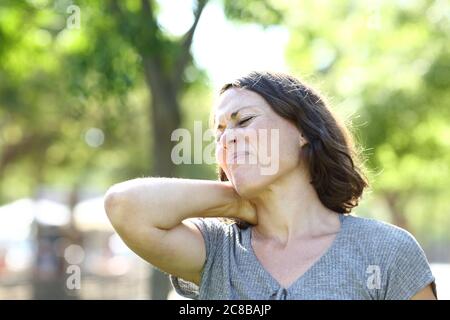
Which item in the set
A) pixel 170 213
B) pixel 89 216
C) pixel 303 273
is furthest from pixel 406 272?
pixel 89 216

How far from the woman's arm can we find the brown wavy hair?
29 cm

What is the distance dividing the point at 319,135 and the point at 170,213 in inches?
23.2

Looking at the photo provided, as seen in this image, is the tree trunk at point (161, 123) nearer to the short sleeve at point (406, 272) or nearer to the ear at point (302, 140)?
the ear at point (302, 140)

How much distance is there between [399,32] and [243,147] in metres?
9.54

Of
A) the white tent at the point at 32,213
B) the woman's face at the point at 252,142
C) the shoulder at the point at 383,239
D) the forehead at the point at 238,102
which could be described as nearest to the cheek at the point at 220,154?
Result: the woman's face at the point at 252,142

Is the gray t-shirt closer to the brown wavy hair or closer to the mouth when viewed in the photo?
the brown wavy hair

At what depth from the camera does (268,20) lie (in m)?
9.34

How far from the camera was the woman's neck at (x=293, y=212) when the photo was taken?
300 cm

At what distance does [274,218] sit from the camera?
3.04 meters

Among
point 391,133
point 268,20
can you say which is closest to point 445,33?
point 391,133

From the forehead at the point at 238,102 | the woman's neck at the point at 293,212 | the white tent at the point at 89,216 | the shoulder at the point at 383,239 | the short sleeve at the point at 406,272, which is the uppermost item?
the white tent at the point at 89,216

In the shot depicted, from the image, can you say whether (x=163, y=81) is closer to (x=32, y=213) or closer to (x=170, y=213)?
(x=170, y=213)
